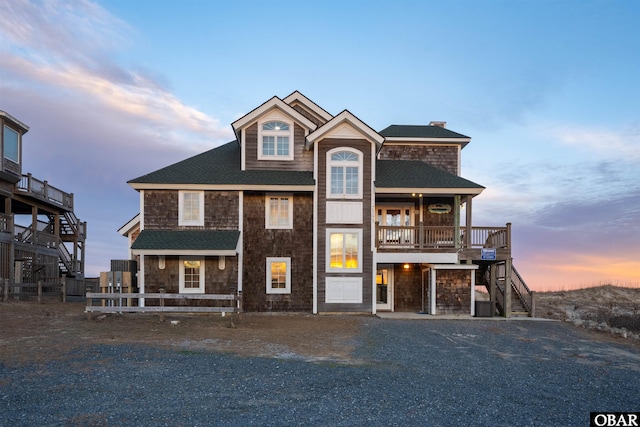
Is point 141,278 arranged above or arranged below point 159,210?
below

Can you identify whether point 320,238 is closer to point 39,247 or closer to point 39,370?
point 39,370

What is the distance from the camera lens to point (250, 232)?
20500 millimetres

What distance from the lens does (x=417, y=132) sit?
25156 mm

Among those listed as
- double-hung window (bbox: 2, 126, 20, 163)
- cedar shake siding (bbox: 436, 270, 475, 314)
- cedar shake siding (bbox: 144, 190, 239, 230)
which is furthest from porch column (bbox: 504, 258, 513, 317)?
double-hung window (bbox: 2, 126, 20, 163)

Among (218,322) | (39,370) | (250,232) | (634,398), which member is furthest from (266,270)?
(634,398)

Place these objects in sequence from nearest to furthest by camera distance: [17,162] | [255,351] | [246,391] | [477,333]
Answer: [246,391]
[255,351]
[477,333]
[17,162]

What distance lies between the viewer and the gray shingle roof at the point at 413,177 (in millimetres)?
20703

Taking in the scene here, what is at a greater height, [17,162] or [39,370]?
[17,162]

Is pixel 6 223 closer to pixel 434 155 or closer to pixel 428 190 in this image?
pixel 428 190

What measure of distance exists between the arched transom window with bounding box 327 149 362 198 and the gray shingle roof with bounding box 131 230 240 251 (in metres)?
4.82

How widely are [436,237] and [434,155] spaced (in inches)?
216

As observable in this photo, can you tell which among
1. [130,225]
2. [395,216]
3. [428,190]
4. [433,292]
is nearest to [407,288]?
[433,292]

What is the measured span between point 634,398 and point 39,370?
1154 centimetres

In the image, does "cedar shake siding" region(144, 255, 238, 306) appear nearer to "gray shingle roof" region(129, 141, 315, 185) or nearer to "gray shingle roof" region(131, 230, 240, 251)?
"gray shingle roof" region(131, 230, 240, 251)
